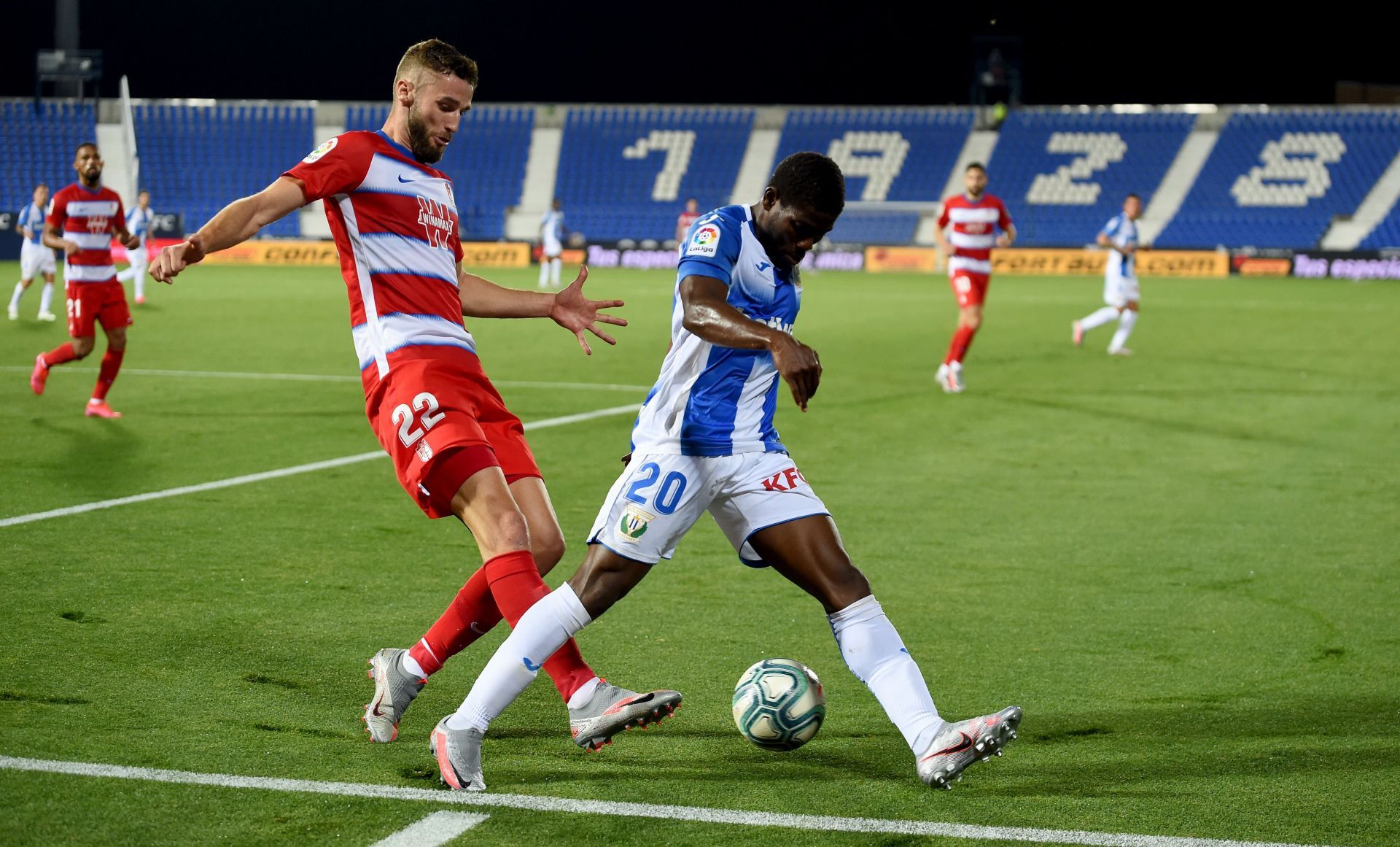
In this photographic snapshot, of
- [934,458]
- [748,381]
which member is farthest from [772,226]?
[934,458]

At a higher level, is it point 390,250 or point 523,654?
point 390,250

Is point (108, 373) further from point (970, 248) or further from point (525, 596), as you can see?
point (525, 596)

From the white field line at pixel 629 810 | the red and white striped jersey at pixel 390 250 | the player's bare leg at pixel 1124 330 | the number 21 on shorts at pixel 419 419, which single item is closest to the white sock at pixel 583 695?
the white field line at pixel 629 810

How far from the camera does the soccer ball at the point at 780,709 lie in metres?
4.34

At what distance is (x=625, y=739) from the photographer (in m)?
4.61

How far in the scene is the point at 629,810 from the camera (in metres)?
3.92

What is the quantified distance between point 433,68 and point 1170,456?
776 cm

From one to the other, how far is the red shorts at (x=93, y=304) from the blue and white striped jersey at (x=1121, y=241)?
12651 mm

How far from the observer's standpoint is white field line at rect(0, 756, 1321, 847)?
3740 mm

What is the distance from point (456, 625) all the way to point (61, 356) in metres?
9.49

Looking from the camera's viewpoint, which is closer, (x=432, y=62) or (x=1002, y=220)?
(x=432, y=62)

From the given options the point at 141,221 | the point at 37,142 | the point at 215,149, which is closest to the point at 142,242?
the point at 141,221

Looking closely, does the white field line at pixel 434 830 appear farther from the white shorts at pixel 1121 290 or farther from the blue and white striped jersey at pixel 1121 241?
the blue and white striped jersey at pixel 1121 241

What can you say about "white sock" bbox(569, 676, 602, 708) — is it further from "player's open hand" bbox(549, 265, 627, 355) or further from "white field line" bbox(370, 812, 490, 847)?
"player's open hand" bbox(549, 265, 627, 355)
